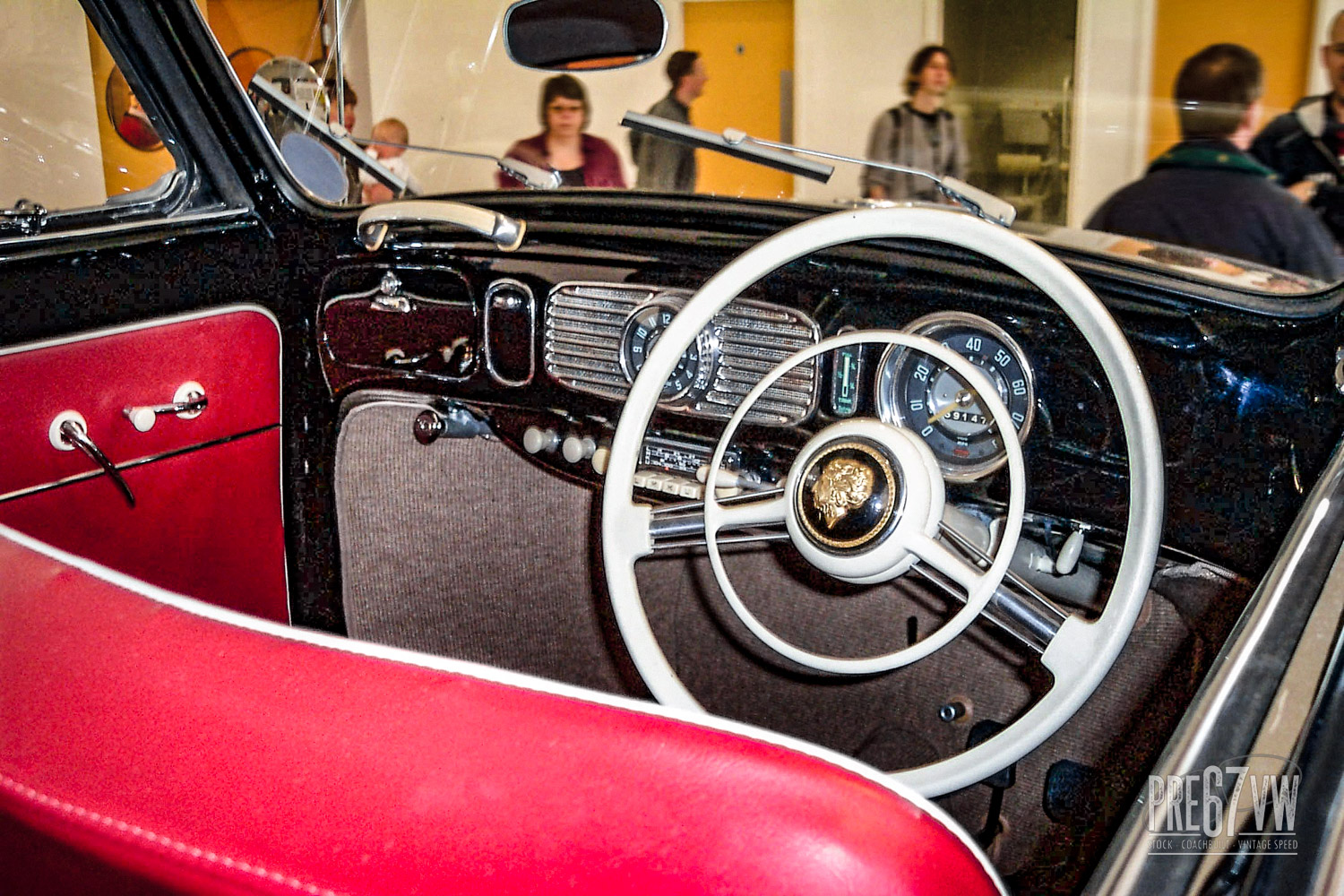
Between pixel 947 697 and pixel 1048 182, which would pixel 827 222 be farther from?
pixel 1048 182

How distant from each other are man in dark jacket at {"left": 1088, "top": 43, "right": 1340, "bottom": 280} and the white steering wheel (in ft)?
1.96

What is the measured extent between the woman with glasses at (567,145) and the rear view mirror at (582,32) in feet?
1.29

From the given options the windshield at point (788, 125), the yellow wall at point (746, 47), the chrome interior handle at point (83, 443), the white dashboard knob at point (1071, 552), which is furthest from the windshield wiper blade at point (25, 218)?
the yellow wall at point (746, 47)

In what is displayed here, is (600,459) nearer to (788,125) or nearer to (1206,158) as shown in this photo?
(1206,158)

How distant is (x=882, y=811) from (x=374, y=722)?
0.94ft

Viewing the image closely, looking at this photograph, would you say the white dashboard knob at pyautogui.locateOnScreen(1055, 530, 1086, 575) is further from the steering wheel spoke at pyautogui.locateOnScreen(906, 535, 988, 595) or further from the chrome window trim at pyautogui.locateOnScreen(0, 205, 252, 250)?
the chrome window trim at pyautogui.locateOnScreen(0, 205, 252, 250)

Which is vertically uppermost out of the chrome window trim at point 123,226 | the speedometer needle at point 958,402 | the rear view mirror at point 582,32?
the rear view mirror at point 582,32

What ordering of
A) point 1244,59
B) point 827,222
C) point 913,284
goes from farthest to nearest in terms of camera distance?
1. point 1244,59
2. point 913,284
3. point 827,222

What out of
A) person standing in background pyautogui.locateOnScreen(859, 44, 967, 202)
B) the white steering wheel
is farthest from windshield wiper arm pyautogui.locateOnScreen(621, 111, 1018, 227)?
person standing in background pyautogui.locateOnScreen(859, 44, 967, 202)

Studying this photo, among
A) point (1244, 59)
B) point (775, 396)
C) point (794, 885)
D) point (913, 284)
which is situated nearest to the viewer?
point (794, 885)

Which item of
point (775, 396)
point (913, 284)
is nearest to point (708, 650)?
point (775, 396)

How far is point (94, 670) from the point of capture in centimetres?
69

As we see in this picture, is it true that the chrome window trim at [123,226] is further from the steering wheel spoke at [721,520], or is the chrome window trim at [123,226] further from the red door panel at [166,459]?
the steering wheel spoke at [721,520]

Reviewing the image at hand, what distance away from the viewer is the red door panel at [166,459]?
5.85 feet
